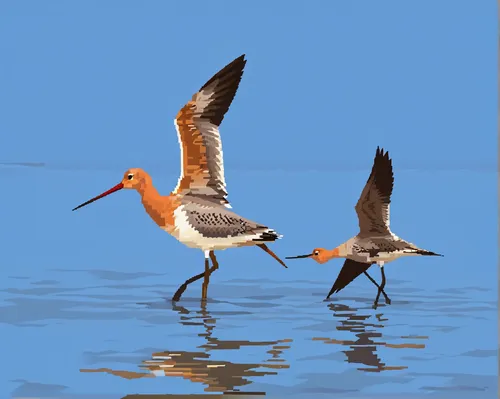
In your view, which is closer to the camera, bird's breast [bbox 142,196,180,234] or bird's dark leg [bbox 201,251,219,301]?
bird's breast [bbox 142,196,180,234]

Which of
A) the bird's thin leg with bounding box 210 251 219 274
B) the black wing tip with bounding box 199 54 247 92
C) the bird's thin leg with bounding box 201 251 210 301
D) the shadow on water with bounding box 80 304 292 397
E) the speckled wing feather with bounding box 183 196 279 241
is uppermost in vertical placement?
the black wing tip with bounding box 199 54 247 92

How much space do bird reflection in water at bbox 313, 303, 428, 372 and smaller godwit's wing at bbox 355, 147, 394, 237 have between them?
1.23m

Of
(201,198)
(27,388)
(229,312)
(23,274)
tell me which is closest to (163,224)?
(201,198)

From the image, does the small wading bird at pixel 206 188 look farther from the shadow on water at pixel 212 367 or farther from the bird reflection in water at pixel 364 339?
the shadow on water at pixel 212 367

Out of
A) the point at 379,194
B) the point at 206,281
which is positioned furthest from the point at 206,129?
the point at 379,194

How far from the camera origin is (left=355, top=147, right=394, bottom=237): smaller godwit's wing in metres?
15.7

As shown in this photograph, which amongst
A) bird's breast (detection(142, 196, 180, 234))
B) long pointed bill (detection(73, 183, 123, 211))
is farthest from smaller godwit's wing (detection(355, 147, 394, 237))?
long pointed bill (detection(73, 183, 123, 211))

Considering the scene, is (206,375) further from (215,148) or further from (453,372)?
(215,148)

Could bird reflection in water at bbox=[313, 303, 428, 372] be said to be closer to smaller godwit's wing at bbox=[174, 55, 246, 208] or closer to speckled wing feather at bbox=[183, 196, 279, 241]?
speckled wing feather at bbox=[183, 196, 279, 241]

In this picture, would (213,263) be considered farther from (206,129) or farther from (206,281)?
(206,129)

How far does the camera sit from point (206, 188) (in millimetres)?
15719

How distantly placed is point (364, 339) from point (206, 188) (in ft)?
11.1

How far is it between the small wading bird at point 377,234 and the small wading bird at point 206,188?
3.94 ft

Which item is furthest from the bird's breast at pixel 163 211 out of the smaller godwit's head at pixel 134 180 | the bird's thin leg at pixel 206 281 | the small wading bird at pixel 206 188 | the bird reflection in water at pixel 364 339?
the bird reflection in water at pixel 364 339
